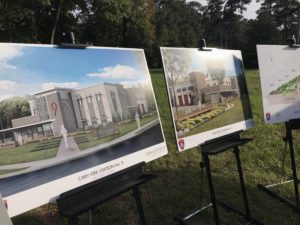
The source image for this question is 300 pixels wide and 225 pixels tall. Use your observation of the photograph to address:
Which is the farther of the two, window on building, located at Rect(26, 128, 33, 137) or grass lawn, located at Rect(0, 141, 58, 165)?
window on building, located at Rect(26, 128, 33, 137)

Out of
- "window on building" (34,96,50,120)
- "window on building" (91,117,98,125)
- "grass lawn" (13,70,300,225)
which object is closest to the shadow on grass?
"grass lawn" (13,70,300,225)

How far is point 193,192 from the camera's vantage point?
4699mm

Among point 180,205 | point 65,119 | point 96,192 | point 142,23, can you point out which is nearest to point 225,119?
point 180,205

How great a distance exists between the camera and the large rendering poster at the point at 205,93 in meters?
3.33

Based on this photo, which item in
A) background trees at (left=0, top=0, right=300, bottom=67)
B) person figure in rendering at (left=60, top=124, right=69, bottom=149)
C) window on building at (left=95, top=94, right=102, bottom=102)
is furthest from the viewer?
background trees at (left=0, top=0, right=300, bottom=67)

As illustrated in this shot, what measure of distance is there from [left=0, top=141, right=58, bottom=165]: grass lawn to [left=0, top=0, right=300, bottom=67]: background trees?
3.22 ft

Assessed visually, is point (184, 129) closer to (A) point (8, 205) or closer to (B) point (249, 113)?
(B) point (249, 113)

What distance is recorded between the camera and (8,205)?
6.59 ft

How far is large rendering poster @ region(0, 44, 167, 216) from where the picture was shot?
212 centimetres

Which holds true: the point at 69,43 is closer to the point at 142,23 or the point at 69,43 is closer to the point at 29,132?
the point at 29,132

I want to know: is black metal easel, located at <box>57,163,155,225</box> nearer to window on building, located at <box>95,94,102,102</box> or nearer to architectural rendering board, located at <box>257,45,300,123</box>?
window on building, located at <box>95,94,102,102</box>

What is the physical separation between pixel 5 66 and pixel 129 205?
2.56m

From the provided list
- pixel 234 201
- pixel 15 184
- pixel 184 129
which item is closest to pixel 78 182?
pixel 15 184

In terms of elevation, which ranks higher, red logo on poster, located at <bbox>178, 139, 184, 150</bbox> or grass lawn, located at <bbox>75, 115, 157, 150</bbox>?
grass lawn, located at <bbox>75, 115, 157, 150</bbox>
